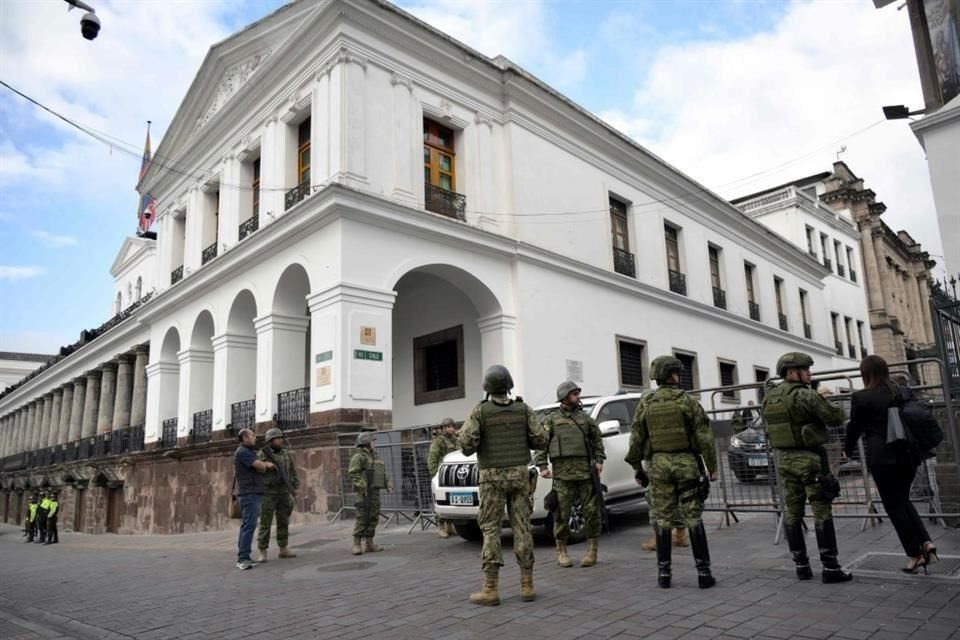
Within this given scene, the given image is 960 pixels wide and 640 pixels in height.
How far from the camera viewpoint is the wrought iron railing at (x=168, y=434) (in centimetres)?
2145

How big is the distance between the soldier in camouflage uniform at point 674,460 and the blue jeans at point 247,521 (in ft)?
16.6

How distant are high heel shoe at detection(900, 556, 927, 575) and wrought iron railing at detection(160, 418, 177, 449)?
20.2 metres

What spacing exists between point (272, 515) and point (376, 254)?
714 cm

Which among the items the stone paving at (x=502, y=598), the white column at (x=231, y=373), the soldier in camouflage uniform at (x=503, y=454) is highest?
the white column at (x=231, y=373)

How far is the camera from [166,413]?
22.4m

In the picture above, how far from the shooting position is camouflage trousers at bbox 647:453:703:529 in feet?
18.6

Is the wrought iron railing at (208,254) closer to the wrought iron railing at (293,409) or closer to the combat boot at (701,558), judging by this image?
the wrought iron railing at (293,409)

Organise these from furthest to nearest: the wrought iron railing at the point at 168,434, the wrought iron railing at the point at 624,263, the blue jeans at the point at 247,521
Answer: the wrought iron railing at the point at 624,263
the wrought iron railing at the point at 168,434
the blue jeans at the point at 247,521

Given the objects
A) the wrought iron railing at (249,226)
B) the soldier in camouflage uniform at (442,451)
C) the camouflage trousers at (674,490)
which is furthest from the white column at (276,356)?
the camouflage trousers at (674,490)

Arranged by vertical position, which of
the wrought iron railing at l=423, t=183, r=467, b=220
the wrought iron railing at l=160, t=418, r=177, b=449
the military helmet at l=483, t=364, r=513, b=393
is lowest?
the military helmet at l=483, t=364, r=513, b=393

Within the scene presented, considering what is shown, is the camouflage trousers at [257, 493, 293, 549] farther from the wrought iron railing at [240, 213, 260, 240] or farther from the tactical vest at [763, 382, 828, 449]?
the wrought iron railing at [240, 213, 260, 240]

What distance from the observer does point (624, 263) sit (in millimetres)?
22016

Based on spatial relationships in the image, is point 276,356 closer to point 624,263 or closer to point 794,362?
point 624,263

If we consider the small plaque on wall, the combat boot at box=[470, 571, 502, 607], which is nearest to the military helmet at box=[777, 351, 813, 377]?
the combat boot at box=[470, 571, 502, 607]
